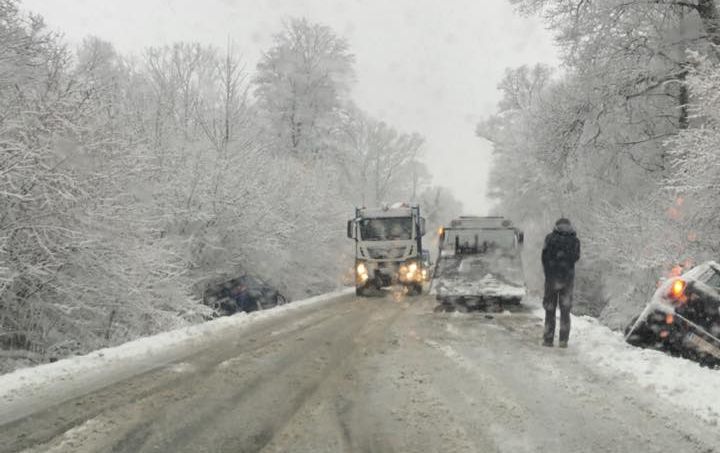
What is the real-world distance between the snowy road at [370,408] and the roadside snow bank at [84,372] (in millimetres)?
262

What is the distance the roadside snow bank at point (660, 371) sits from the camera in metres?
4.75

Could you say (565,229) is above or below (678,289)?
above

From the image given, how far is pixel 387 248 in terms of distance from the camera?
20016 millimetres

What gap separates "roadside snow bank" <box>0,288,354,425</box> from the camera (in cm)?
501

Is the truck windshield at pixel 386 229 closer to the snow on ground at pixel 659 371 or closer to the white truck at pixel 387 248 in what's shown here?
the white truck at pixel 387 248

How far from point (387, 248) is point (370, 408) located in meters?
15.4

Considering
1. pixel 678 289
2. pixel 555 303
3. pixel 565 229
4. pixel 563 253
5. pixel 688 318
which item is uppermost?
pixel 565 229

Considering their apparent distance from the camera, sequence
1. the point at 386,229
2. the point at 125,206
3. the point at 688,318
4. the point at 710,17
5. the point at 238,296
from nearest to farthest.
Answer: the point at 688,318
the point at 125,206
the point at 710,17
the point at 238,296
the point at 386,229

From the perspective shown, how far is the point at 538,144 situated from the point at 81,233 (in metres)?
→ 13.7

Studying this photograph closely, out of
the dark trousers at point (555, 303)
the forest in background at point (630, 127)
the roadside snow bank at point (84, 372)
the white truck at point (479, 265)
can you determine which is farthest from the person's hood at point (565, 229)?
the white truck at point (479, 265)

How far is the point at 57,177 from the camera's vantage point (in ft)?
26.8

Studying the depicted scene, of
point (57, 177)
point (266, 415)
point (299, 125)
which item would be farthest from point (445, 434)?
point (299, 125)

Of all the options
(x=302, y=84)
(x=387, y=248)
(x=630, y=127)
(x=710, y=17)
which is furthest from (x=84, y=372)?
(x=302, y=84)

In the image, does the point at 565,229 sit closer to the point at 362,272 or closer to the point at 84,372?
the point at 84,372
